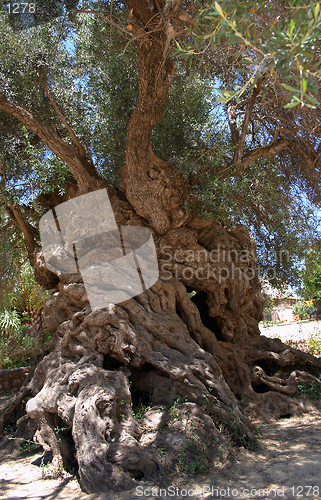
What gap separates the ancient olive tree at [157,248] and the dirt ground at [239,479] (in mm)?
232

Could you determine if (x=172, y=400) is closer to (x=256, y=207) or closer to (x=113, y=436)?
(x=113, y=436)

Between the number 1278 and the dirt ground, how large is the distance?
8.17 meters

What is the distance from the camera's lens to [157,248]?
659cm

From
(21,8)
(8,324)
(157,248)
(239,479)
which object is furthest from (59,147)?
(8,324)

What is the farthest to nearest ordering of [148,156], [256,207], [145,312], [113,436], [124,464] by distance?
[256,207] < [148,156] < [145,312] < [113,436] < [124,464]

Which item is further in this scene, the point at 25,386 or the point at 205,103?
the point at 205,103

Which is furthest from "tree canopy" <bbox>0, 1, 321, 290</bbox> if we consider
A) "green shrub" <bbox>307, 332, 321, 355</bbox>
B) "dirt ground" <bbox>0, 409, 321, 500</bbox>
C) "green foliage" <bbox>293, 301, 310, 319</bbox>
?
"green foliage" <bbox>293, 301, 310, 319</bbox>

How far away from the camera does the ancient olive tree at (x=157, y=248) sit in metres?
4.54

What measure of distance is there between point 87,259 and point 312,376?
4746mm

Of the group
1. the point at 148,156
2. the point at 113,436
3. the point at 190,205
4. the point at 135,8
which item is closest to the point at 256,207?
the point at 190,205

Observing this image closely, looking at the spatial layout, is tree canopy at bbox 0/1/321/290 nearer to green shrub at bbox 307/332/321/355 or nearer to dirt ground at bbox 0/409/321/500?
green shrub at bbox 307/332/321/355

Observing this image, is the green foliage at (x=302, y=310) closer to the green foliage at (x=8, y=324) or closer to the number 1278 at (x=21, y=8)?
the green foliage at (x=8, y=324)

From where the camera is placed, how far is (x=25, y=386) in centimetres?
632

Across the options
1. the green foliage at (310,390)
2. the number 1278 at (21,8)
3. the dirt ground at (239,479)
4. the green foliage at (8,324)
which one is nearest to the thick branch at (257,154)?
the green foliage at (310,390)
